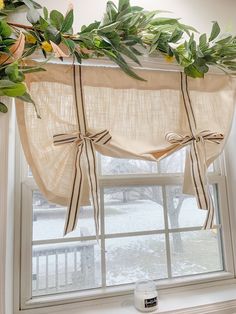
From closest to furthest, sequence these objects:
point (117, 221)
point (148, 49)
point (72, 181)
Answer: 1. point (72, 181)
2. point (148, 49)
3. point (117, 221)

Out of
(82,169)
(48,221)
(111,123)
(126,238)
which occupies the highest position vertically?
(111,123)

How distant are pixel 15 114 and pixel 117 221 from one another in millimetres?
708

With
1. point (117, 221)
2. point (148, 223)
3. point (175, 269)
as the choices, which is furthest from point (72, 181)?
point (175, 269)

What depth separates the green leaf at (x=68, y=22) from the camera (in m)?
0.92

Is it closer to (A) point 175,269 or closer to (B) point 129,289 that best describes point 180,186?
(A) point 175,269

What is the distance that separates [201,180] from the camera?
1172mm

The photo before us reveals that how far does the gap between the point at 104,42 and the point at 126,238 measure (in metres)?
0.93

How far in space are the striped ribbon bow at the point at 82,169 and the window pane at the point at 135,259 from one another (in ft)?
0.93

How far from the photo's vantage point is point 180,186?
53.4 inches

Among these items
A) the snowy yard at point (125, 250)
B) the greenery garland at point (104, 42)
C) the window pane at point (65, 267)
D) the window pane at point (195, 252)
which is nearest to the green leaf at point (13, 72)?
the greenery garland at point (104, 42)

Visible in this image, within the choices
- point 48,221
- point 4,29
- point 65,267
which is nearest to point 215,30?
point 4,29

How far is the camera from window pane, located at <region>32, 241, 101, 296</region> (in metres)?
1.15

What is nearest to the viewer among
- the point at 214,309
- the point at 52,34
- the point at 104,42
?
the point at 52,34

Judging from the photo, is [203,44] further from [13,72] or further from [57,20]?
[13,72]
